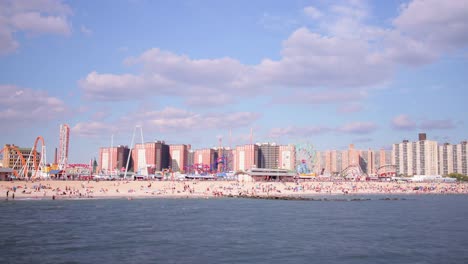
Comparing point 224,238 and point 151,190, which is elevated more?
point 224,238

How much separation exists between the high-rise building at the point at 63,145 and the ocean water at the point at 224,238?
8918 cm

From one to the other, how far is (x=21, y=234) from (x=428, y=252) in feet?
110

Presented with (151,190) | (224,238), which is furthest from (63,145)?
(224,238)

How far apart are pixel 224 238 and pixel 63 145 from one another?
11991 centimetres

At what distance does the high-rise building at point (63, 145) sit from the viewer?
139 metres

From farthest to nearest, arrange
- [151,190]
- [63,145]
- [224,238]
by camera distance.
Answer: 1. [63,145]
2. [151,190]
3. [224,238]

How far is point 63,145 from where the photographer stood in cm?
14000

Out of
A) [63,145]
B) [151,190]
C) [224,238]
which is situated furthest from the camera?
[63,145]

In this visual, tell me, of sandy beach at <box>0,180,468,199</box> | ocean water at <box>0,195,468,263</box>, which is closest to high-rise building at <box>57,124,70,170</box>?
sandy beach at <box>0,180,468,199</box>

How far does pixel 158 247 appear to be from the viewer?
1215 inches

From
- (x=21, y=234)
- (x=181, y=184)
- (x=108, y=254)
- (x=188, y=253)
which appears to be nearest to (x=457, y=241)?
(x=188, y=253)

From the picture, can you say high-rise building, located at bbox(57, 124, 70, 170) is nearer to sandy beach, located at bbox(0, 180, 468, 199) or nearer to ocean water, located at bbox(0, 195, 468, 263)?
sandy beach, located at bbox(0, 180, 468, 199)

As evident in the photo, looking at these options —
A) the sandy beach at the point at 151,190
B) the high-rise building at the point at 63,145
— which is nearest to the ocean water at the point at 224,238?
the sandy beach at the point at 151,190

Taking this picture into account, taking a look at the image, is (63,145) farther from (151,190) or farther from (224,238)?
(224,238)
